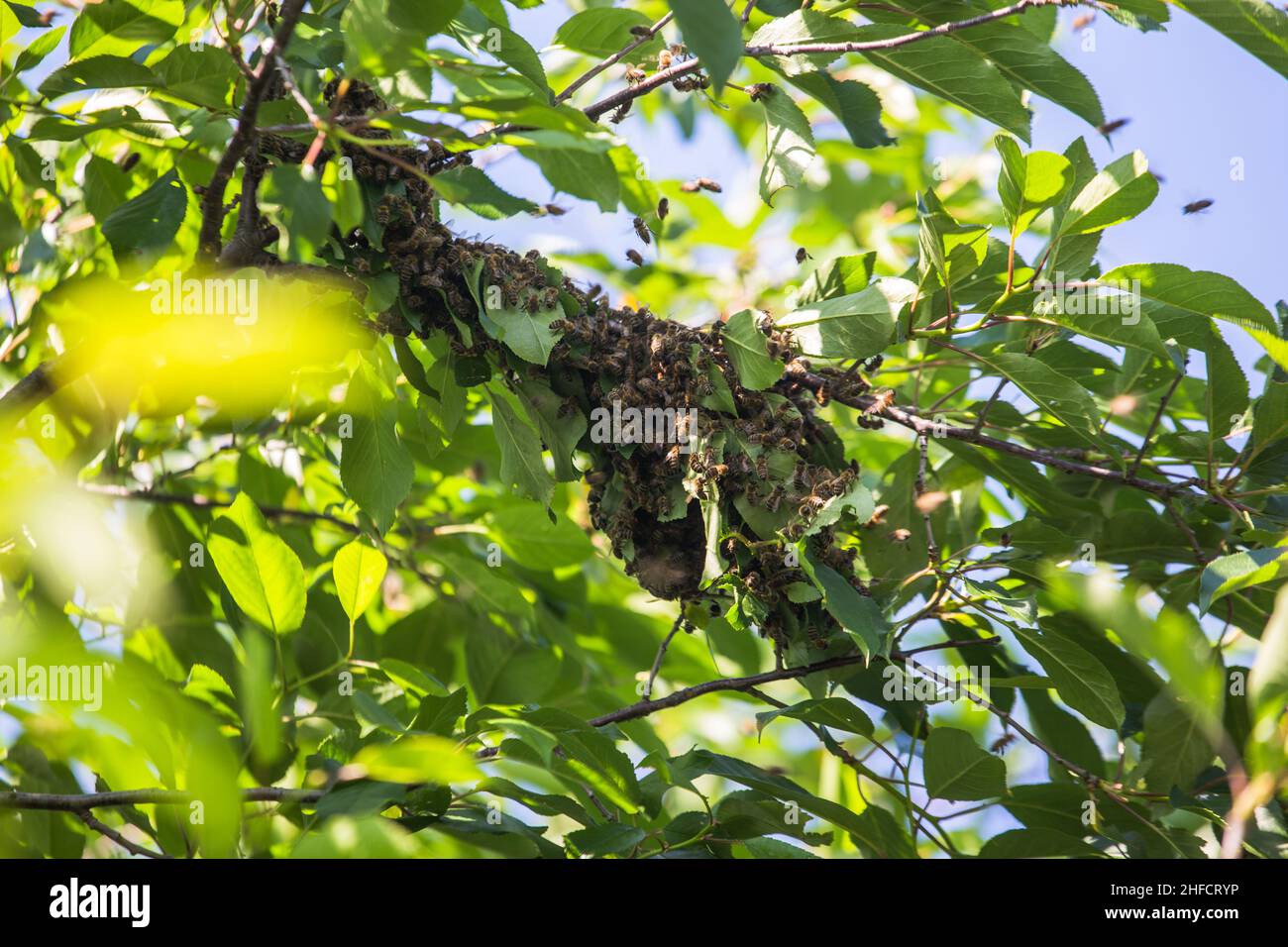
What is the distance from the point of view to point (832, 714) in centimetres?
143

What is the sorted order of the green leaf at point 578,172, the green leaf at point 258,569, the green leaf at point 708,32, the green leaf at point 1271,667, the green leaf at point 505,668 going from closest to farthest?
the green leaf at point 1271,667 → the green leaf at point 708,32 → the green leaf at point 578,172 → the green leaf at point 258,569 → the green leaf at point 505,668

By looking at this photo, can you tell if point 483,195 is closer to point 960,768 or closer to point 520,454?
point 520,454

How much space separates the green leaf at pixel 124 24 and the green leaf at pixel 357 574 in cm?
74

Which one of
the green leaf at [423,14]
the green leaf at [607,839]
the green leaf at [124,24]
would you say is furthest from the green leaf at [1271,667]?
the green leaf at [124,24]

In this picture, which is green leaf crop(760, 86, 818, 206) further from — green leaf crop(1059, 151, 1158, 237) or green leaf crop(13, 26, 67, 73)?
green leaf crop(13, 26, 67, 73)

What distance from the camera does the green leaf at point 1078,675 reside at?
1446mm

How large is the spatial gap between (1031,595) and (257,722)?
0.95m

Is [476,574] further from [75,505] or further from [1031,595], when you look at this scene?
[75,505]

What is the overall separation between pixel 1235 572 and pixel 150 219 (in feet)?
4.66

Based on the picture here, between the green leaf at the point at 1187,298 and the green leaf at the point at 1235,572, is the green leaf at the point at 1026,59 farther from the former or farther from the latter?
the green leaf at the point at 1235,572

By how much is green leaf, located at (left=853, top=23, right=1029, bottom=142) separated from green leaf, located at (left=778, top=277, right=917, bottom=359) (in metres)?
0.26

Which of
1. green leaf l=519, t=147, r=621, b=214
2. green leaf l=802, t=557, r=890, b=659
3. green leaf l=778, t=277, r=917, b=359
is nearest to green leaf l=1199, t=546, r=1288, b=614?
green leaf l=802, t=557, r=890, b=659

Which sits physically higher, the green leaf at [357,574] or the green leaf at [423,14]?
the green leaf at [423,14]
